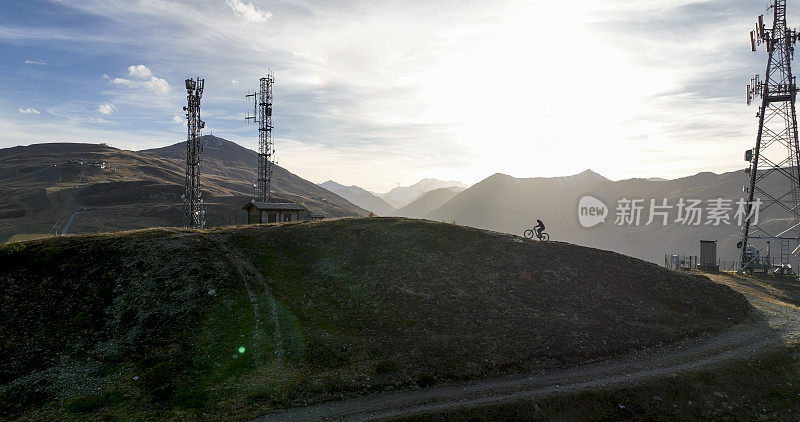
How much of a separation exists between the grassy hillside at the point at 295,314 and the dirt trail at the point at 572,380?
3.33ft

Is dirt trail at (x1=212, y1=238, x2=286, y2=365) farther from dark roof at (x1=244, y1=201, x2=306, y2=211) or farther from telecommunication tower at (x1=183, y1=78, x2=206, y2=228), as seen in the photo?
telecommunication tower at (x1=183, y1=78, x2=206, y2=228)

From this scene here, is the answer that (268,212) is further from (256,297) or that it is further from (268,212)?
(256,297)

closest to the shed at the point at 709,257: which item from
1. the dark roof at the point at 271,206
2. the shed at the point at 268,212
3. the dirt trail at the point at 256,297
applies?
the dark roof at the point at 271,206

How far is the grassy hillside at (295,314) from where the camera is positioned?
906 inches

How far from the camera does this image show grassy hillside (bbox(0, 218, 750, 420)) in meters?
23.0

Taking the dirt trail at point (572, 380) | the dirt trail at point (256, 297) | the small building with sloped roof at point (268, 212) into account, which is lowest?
the dirt trail at point (572, 380)

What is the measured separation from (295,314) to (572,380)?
20.0 meters

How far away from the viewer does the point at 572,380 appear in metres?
24.1

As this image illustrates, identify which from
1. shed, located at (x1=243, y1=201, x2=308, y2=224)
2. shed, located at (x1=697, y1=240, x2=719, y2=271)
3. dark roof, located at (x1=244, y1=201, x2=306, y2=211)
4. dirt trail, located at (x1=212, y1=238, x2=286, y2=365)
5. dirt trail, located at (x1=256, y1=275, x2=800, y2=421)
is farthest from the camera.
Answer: shed, located at (x1=243, y1=201, x2=308, y2=224)

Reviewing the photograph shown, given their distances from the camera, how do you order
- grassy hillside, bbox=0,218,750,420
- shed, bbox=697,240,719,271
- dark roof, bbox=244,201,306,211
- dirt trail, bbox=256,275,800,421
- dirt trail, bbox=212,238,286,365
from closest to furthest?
dirt trail, bbox=256,275,800,421 → grassy hillside, bbox=0,218,750,420 → dirt trail, bbox=212,238,286,365 → shed, bbox=697,240,719,271 → dark roof, bbox=244,201,306,211

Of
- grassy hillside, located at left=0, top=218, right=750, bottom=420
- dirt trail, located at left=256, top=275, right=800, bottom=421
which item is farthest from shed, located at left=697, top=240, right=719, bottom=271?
dirt trail, located at left=256, top=275, right=800, bottom=421

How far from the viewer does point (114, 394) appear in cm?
2205

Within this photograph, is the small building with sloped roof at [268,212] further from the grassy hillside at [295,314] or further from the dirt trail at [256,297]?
the dirt trail at [256,297]

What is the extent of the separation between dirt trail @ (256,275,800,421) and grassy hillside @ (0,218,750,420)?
1016 millimetres
